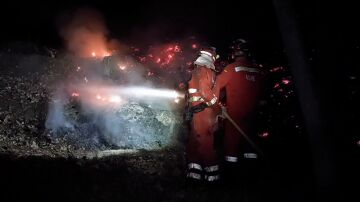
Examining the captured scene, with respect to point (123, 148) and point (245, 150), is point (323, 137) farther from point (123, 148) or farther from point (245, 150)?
point (123, 148)

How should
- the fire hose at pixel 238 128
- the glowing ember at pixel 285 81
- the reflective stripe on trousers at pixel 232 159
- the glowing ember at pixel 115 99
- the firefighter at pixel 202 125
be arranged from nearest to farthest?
the firefighter at pixel 202 125, the reflective stripe on trousers at pixel 232 159, the fire hose at pixel 238 128, the glowing ember at pixel 285 81, the glowing ember at pixel 115 99

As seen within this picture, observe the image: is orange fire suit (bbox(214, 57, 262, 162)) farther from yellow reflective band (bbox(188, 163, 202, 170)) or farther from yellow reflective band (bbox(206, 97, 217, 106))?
yellow reflective band (bbox(188, 163, 202, 170))

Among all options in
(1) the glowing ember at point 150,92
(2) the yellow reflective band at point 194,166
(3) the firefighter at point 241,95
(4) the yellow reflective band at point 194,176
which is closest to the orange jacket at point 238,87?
(3) the firefighter at point 241,95

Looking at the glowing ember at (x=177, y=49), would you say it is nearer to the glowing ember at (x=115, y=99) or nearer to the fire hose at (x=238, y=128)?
the glowing ember at (x=115, y=99)

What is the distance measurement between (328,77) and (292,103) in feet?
14.8

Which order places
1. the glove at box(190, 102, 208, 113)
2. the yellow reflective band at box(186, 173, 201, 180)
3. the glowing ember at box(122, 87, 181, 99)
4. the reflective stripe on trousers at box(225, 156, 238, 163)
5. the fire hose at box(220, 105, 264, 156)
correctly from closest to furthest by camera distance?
the yellow reflective band at box(186, 173, 201, 180), the glove at box(190, 102, 208, 113), the reflective stripe on trousers at box(225, 156, 238, 163), the fire hose at box(220, 105, 264, 156), the glowing ember at box(122, 87, 181, 99)

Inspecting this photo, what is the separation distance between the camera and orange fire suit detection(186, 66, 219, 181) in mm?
6176

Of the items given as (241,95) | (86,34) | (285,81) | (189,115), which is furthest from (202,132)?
(86,34)

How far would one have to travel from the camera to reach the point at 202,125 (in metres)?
6.40

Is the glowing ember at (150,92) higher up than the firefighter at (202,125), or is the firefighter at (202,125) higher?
the glowing ember at (150,92)

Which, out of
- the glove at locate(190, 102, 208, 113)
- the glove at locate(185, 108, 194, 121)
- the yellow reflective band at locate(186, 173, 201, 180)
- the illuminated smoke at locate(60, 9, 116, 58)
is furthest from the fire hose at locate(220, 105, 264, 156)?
the illuminated smoke at locate(60, 9, 116, 58)

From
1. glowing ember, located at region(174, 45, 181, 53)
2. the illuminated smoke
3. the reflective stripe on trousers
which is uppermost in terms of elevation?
the illuminated smoke

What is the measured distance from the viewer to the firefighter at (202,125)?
6.18 m

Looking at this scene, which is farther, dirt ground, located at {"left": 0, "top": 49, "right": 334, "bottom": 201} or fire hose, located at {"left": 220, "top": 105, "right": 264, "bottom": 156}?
fire hose, located at {"left": 220, "top": 105, "right": 264, "bottom": 156}
